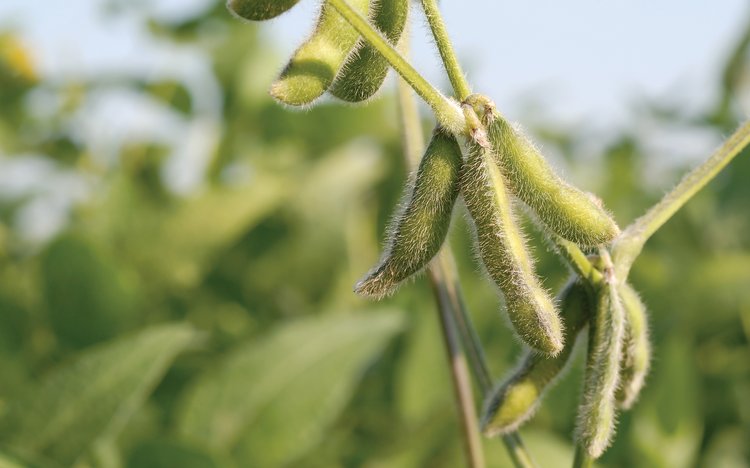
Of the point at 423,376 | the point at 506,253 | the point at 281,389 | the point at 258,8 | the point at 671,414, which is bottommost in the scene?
the point at 671,414

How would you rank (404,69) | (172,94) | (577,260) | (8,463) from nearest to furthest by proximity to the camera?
(404,69) → (577,260) → (8,463) → (172,94)

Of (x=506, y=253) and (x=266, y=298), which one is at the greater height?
(x=506, y=253)

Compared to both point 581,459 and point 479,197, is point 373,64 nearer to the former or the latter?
point 479,197

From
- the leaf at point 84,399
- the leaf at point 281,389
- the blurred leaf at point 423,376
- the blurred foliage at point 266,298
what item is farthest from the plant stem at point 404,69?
the blurred leaf at point 423,376

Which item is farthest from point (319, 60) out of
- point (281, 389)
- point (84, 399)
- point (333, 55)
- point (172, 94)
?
point (172, 94)

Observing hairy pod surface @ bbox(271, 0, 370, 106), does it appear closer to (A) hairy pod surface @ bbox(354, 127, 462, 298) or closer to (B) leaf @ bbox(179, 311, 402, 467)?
(A) hairy pod surface @ bbox(354, 127, 462, 298)

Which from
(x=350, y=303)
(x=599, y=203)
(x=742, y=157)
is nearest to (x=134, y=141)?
(x=350, y=303)

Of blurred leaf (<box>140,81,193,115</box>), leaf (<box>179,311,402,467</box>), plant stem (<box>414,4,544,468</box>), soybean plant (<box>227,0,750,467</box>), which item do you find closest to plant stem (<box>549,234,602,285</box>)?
soybean plant (<box>227,0,750,467</box>)
